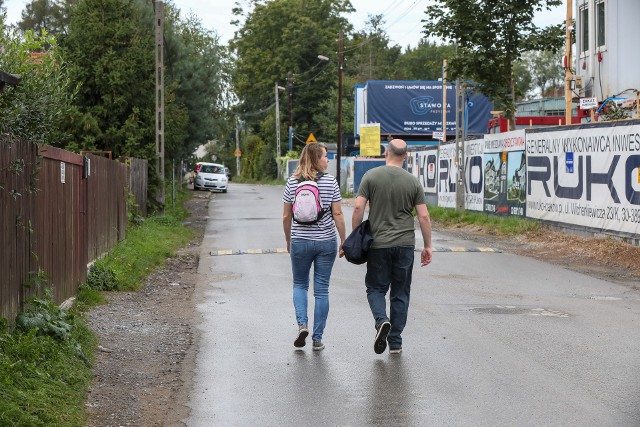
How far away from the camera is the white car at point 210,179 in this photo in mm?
54156

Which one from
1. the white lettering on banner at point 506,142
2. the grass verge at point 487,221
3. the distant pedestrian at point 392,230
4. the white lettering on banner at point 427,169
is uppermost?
the white lettering on banner at point 506,142

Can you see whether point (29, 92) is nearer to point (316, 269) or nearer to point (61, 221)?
point (61, 221)

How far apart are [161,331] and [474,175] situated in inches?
745

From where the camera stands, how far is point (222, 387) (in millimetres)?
7473

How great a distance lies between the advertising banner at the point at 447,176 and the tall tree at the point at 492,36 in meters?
2.32

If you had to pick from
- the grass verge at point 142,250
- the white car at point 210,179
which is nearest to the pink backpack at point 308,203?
the grass verge at point 142,250

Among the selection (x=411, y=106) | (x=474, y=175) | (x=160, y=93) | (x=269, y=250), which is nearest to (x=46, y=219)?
(x=269, y=250)

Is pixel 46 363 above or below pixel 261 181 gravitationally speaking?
below

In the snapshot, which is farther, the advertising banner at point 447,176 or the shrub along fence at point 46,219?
the advertising banner at point 447,176

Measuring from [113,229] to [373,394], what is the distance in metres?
11.2

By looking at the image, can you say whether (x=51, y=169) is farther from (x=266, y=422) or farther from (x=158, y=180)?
(x=158, y=180)

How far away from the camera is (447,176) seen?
31.2 metres

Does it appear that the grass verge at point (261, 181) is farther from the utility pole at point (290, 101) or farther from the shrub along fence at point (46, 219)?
the shrub along fence at point (46, 219)

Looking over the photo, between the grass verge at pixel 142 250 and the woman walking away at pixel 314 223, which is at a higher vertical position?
the woman walking away at pixel 314 223
